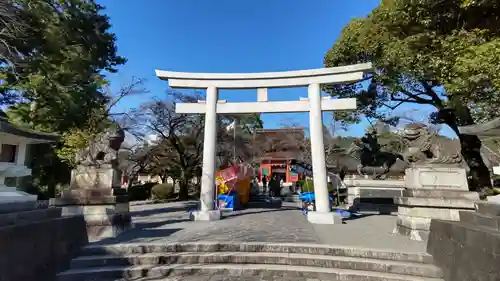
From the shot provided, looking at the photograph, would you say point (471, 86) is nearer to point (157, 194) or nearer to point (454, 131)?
point (454, 131)

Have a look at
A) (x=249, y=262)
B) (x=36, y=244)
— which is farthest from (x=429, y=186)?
(x=36, y=244)

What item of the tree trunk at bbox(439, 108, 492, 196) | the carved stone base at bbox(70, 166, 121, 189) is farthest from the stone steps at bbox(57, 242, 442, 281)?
the tree trunk at bbox(439, 108, 492, 196)

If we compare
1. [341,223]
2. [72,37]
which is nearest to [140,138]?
A: [72,37]

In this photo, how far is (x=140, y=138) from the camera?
19938 millimetres

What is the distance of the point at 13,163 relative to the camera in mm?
4770

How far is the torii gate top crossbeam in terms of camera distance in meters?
9.75

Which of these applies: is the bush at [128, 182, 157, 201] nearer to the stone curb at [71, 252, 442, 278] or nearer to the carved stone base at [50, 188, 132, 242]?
the carved stone base at [50, 188, 132, 242]

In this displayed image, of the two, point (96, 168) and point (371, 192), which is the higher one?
point (96, 168)

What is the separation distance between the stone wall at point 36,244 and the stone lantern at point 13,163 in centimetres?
17

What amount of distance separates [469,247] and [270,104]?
7368mm

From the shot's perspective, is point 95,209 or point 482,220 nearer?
point 482,220

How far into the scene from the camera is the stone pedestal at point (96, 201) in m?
6.75

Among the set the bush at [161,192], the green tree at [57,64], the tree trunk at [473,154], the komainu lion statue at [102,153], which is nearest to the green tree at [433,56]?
the tree trunk at [473,154]

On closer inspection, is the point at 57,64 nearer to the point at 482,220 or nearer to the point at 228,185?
the point at 228,185
